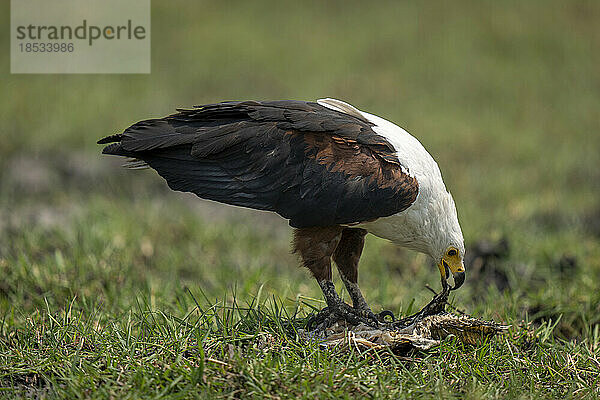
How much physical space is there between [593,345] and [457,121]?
7.09 m

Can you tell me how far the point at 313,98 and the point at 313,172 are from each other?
23.6ft

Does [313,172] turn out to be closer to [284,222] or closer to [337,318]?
[337,318]

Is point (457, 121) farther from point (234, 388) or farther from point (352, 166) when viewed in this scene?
point (234, 388)

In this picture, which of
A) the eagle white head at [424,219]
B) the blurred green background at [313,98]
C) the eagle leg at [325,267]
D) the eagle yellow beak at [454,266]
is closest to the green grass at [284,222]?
the blurred green background at [313,98]

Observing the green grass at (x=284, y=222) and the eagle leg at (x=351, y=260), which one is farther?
the eagle leg at (x=351, y=260)

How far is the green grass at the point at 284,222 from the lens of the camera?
3.57 m

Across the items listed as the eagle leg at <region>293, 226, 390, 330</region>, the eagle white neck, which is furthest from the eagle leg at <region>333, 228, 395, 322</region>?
the eagle white neck

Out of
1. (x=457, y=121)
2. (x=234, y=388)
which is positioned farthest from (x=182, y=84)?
(x=234, y=388)

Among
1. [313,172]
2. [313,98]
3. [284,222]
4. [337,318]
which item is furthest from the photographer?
[313,98]

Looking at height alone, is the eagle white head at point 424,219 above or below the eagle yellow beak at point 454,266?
above

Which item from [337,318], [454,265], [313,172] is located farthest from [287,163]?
[454,265]

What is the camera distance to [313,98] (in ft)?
35.9

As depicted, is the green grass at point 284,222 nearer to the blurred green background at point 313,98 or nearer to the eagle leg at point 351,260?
the blurred green background at point 313,98

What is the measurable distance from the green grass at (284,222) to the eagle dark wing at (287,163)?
756 millimetres
